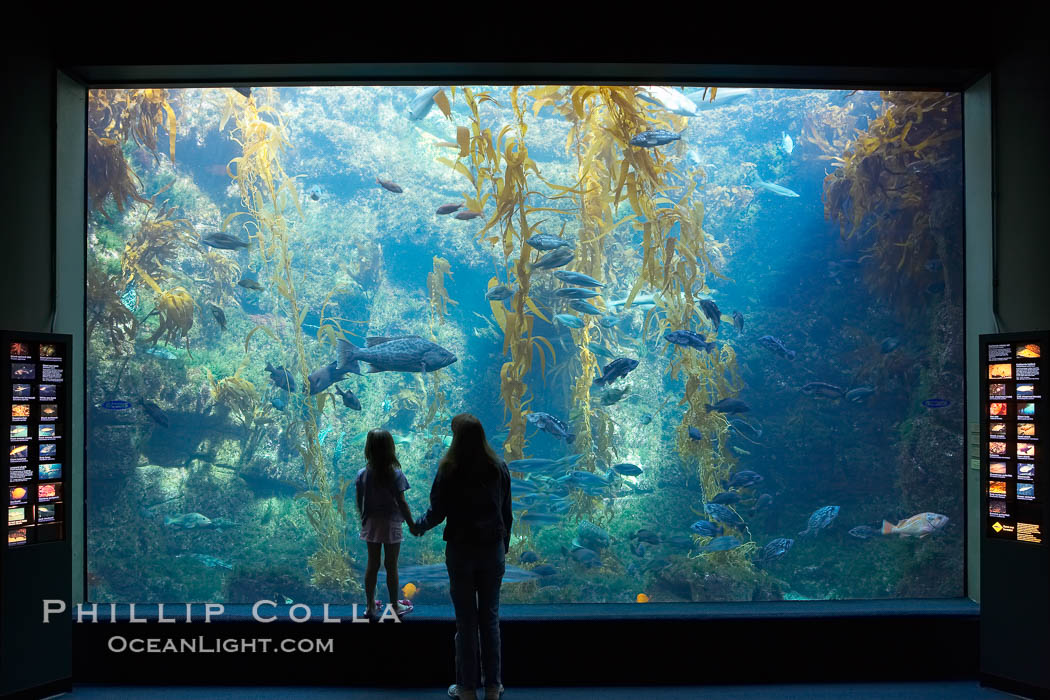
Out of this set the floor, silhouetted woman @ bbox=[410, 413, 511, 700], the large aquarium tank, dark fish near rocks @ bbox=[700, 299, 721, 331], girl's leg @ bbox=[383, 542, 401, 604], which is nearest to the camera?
silhouetted woman @ bbox=[410, 413, 511, 700]

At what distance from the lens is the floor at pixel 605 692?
12.3ft

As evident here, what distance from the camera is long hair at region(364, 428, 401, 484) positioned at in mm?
3768

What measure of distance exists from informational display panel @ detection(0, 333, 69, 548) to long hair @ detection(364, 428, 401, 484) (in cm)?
198

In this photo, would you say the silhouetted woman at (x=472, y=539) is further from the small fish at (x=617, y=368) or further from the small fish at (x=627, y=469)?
the small fish at (x=627, y=469)

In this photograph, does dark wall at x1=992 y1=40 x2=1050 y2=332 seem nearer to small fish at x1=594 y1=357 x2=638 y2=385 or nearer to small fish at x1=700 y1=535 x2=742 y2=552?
small fish at x1=594 y1=357 x2=638 y2=385

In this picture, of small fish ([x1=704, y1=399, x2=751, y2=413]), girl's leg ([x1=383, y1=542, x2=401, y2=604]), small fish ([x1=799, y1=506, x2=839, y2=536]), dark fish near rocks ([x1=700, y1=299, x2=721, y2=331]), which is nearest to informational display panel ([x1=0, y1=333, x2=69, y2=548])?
girl's leg ([x1=383, y1=542, x2=401, y2=604])

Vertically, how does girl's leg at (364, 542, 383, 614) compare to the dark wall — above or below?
below

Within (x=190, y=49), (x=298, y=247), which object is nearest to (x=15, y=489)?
(x=190, y=49)

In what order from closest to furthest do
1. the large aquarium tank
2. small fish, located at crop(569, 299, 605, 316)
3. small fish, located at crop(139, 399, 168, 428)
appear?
small fish, located at crop(569, 299, 605, 316) < small fish, located at crop(139, 399, 168, 428) < the large aquarium tank

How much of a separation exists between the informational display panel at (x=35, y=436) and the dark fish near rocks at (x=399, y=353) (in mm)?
2465

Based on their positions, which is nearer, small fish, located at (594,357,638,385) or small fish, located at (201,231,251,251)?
small fish, located at (594,357,638,385)

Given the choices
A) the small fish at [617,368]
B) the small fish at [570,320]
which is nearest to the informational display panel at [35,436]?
the small fish at [617,368]

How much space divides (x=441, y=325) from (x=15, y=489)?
840cm

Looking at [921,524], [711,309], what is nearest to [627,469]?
[711,309]
